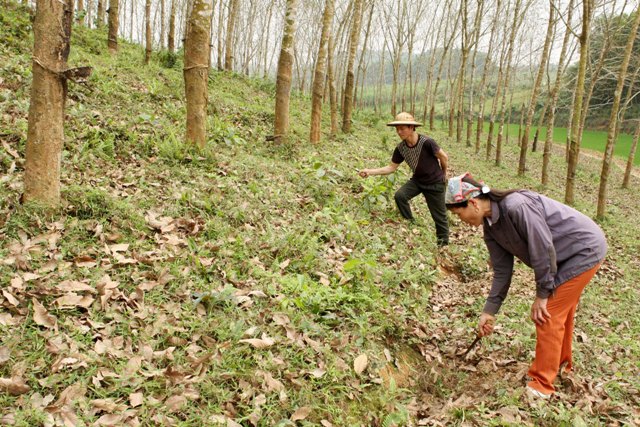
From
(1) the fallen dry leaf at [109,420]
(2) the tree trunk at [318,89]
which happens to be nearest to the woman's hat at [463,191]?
(1) the fallen dry leaf at [109,420]

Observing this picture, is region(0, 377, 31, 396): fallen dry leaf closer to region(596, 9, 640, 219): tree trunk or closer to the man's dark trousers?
the man's dark trousers

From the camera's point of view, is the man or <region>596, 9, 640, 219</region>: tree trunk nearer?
the man

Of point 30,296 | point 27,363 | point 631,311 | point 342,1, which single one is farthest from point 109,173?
point 342,1

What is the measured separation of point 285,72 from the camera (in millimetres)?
8578

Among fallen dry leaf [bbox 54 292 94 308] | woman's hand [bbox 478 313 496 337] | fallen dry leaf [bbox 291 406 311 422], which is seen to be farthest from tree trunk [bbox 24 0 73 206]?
woman's hand [bbox 478 313 496 337]

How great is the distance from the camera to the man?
6109 millimetres

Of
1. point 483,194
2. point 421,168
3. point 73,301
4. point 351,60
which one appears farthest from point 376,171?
point 351,60

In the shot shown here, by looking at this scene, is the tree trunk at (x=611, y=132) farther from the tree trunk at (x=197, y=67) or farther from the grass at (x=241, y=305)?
the tree trunk at (x=197, y=67)

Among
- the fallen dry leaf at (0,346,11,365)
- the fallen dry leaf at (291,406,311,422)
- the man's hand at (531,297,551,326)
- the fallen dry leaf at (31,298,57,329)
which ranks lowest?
the fallen dry leaf at (291,406,311,422)

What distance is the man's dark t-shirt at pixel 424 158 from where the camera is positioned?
20.3ft

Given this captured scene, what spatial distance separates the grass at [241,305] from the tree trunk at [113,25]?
18.2 feet

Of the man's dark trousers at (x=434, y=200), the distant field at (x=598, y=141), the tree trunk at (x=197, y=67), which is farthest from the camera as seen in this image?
the distant field at (x=598, y=141)

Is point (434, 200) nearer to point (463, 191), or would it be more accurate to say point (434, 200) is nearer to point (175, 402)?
point (463, 191)

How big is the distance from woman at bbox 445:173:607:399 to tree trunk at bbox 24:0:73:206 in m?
3.53
